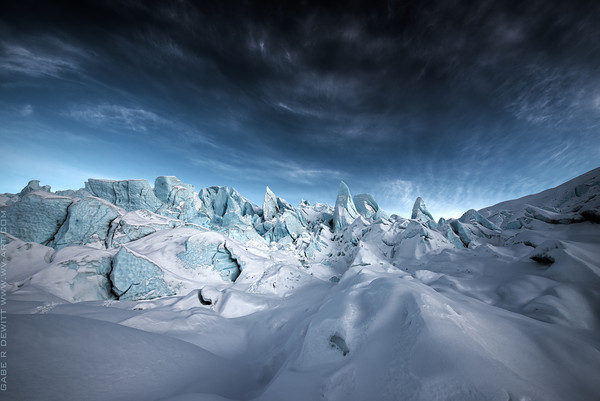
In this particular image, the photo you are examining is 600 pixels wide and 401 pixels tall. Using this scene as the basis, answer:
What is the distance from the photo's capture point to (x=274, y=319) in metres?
5.75

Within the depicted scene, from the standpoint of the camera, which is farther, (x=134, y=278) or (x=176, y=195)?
(x=176, y=195)

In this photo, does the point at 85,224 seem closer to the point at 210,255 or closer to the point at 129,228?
the point at 129,228

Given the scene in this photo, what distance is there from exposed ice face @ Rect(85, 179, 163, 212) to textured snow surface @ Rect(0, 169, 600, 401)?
21.4 ft

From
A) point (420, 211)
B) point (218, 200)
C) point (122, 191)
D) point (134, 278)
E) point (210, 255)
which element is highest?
point (218, 200)

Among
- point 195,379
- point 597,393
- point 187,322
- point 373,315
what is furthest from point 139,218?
point 597,393

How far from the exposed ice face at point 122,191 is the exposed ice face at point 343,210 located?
2186 centimetres

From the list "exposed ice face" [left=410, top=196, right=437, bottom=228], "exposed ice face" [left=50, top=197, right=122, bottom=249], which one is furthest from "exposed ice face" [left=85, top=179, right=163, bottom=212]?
"exposed ice face" [left=410, top=196, right=437, bottom=228]

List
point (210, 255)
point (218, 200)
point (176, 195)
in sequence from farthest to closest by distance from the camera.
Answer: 1. point (218, 200)
2. point (176, 195)
3. point (210, 255)

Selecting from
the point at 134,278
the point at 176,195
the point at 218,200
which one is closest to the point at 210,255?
the point at 134,278

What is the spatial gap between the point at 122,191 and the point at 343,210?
2442 cm

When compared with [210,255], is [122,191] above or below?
above

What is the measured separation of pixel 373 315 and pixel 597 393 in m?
2.05

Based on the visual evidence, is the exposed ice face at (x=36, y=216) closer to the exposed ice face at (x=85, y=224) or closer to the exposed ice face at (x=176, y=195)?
the exposed ice face at (x=85, y=224)

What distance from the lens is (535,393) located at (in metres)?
1.39
